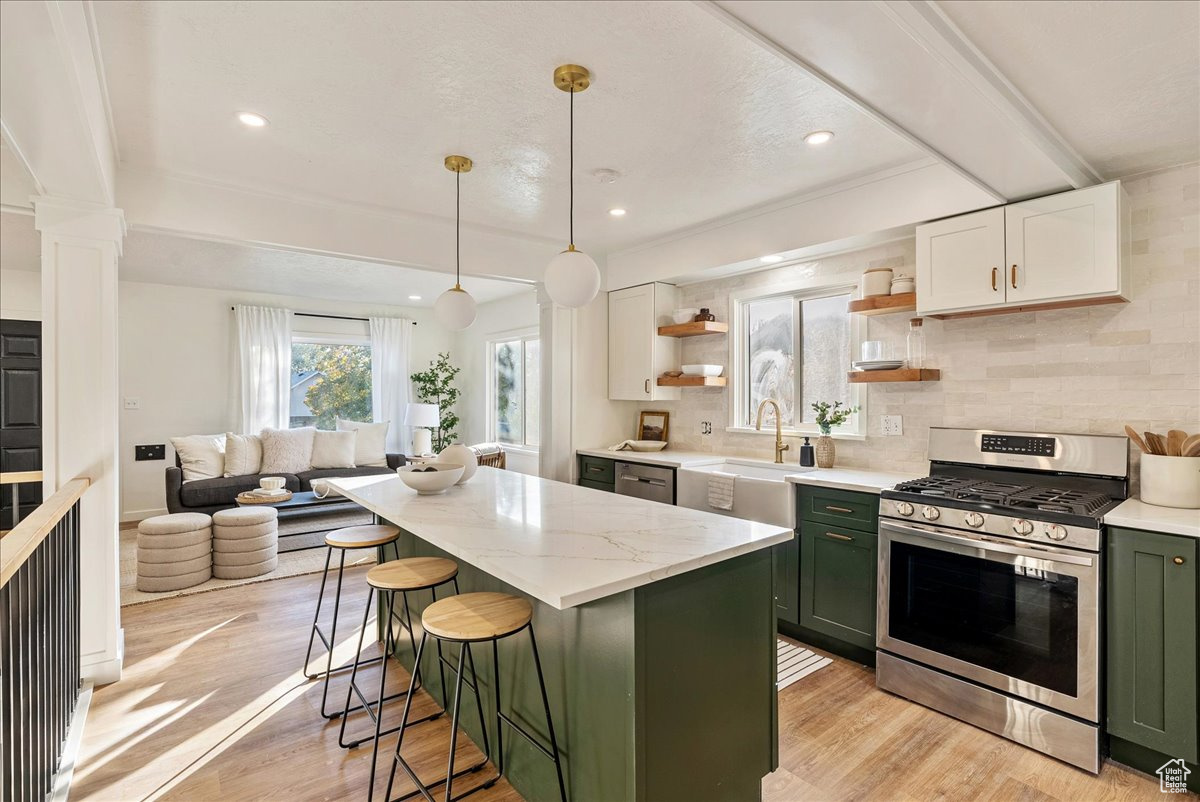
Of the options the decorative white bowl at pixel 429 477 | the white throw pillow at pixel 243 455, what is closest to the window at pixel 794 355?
the decorative white bowl at pixel 429 477

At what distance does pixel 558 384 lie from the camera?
4672mm

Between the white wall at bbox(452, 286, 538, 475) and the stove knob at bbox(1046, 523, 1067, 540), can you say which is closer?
the stove knob at bbox(1046, 523, 1067, 540)

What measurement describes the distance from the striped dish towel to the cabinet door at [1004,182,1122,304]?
1.96 metres

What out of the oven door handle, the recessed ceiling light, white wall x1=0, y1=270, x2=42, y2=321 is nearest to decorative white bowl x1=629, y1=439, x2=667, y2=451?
the oven door handle

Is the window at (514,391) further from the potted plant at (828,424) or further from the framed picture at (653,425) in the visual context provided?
the potted plant at (828,424)

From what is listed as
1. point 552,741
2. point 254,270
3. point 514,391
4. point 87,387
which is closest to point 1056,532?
point 552,741

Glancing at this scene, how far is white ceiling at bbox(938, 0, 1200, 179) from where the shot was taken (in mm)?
1575

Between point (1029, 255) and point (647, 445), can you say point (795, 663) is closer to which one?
point (647, 445)

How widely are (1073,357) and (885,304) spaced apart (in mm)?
845

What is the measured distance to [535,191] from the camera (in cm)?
334

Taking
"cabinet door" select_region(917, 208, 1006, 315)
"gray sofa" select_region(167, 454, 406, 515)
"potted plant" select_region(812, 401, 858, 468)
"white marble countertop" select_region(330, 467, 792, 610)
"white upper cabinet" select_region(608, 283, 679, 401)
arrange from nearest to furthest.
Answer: "white marble countertop" select_region(330, 467, 792, 610)
"cabinet door" select_region(917, 208, 1006, 315)
"potted plant" select_region(812, 401, 858, 468)
"white upper cabinet" select_region(608, 283, 679, 401)
"gray sofa" select_region(167, 454, 406, 515)

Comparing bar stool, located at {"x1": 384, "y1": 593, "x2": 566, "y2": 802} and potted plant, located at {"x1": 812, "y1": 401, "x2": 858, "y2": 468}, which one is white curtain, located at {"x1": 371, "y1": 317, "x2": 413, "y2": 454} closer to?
potted plant, located at {"x1": 812, "y1": 401, "x2": 858, "y2": 468}

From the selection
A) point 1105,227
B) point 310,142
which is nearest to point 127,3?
point 310,142

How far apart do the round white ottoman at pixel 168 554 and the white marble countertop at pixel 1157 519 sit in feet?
16.9
